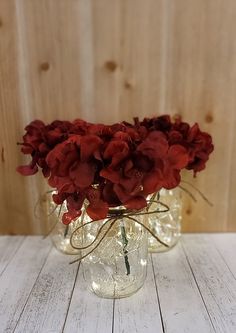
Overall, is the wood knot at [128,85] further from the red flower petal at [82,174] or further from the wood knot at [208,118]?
the red flower petal at [82,174]

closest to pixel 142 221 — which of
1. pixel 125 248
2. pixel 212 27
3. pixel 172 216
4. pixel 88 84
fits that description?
pixel 125 248

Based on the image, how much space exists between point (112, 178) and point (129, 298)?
0.25 m

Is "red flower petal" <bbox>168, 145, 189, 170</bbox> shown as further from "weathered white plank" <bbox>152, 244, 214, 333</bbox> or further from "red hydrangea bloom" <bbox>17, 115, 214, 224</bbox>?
"weathered white plank" <bbox>152, 244, 214, 333</bbox>

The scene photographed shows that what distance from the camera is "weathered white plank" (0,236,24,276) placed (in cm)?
78

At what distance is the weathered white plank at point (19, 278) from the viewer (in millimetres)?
600

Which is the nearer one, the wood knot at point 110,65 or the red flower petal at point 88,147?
the red flower petal at point 88,147

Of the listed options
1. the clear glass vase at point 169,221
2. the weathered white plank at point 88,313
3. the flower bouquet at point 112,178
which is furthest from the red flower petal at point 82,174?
the clear glass vase at point 169,221

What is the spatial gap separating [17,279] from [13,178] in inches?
10.4

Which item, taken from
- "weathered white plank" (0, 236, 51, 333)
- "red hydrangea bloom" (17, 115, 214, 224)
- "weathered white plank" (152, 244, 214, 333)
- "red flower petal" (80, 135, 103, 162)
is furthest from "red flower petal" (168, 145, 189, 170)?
"weathered white plank" (0, 236, 51, 333)

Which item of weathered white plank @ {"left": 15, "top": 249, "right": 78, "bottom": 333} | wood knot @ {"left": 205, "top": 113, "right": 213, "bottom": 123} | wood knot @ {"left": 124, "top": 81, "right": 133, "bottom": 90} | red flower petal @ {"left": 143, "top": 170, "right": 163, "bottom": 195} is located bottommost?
weathered white plank @ {"left": 15, "top": 249, "right": 78, "bottom": 333}

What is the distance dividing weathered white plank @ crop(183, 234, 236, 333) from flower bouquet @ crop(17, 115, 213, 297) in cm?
13

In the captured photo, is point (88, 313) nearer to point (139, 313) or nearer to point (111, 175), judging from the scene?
point (139, 313)

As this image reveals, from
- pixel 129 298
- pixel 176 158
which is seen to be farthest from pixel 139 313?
pixel 176 158

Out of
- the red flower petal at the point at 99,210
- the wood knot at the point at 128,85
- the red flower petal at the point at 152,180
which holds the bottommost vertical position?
the red flower petal at the point at 99,210
